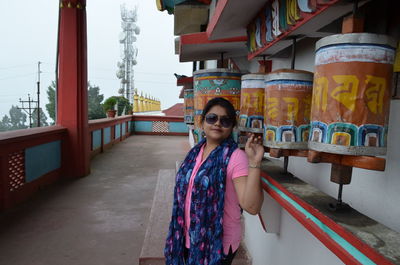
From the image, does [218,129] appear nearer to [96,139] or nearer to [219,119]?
[219,119]

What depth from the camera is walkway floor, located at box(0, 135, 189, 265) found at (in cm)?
289

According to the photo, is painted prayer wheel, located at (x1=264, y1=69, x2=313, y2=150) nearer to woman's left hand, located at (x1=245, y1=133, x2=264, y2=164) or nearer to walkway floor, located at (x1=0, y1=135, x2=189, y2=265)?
woman's left hand, located at (x1=245, y1=133, x2=264, y2=164)

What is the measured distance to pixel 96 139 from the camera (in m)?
8.49

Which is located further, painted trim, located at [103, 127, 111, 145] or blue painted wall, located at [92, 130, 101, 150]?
painted trim, located at [103, 127, 111, 145]

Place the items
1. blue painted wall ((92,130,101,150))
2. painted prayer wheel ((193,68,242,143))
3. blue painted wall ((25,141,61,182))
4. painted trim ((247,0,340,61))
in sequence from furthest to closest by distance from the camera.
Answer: blue painted wall ((92,130,101,150)), blue painted wall ((25,141,61,182)), painted prayer wheel ((193,68,242,143)), painted trim ((247,0,340,61))

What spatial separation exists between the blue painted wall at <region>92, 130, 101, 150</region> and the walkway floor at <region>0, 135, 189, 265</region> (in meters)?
2.26

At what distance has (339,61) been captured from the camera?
814 millimetres

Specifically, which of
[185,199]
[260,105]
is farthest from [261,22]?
[185,199]

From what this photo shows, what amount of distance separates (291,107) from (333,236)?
51cm

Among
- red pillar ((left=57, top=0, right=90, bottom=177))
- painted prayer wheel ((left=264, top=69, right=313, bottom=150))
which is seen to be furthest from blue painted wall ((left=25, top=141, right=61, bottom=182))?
painted prayer wheel ((left=264, top=69, right=313, bottom=150))

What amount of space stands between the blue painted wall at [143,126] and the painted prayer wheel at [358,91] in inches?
564

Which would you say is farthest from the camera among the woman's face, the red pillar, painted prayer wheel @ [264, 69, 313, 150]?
the red pillar

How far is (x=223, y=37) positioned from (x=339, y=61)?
1.25 metres

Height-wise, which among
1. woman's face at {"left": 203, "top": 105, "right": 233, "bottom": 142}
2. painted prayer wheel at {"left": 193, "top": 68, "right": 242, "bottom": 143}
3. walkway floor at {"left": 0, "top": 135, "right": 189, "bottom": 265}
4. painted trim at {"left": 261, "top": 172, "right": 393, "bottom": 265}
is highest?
painted prayer wheel at {"left": 193, "top": 68, "right": 242, "bottom": 143}
